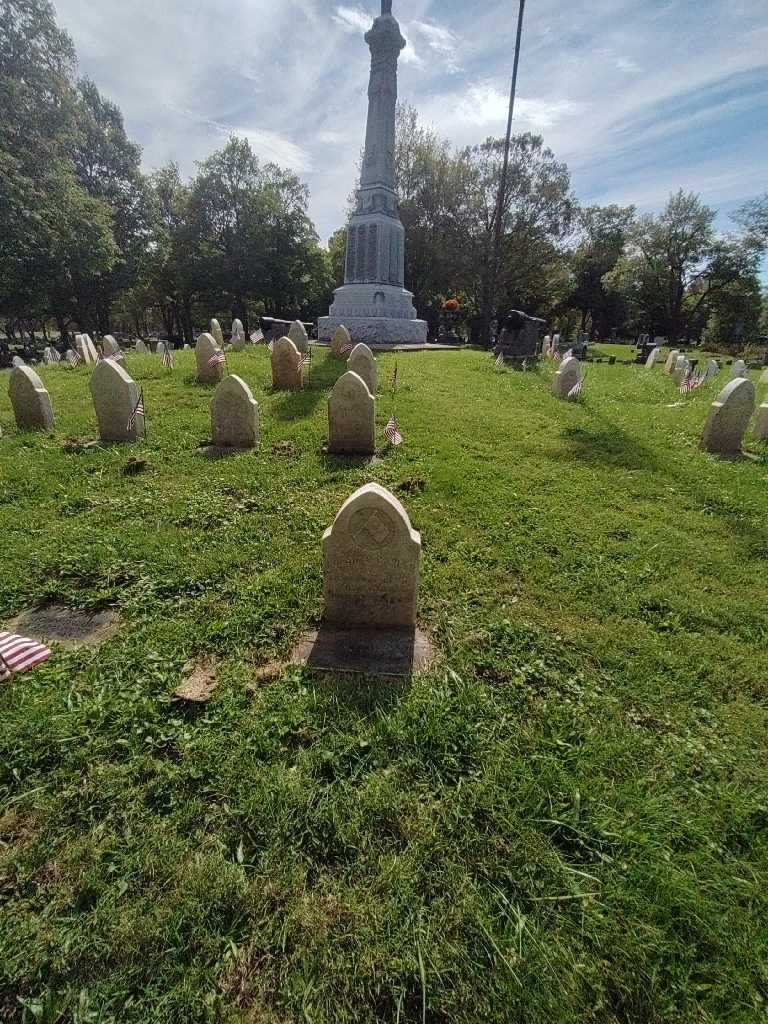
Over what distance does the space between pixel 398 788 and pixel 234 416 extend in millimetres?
5709

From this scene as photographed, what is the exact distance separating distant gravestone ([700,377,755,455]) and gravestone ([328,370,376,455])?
5461 mm

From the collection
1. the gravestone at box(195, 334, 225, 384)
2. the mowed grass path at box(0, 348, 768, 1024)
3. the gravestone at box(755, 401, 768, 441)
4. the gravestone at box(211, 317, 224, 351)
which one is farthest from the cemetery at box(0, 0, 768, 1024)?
the gravestone at box(211, 317, 224, 351)

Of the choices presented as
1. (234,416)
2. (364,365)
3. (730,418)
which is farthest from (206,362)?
(730,418)

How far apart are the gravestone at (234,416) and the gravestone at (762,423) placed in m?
8.56

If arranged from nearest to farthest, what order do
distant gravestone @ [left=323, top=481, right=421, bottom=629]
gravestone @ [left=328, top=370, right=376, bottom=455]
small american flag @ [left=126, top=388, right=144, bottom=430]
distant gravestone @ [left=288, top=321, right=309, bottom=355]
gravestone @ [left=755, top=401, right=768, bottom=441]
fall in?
distant gravestone @ [left=323, top=481, right=421, bottom=629]
gravestone @ [left=328, top=370, right=376, bottom=455]
small american flag @ [left=126, top=388, right=144, bottom=430]
gravestone @ [left=755, top=401, right=768, bottom=441]
distant gravestone @ [left=288, top=321, right=309, bottom=355]

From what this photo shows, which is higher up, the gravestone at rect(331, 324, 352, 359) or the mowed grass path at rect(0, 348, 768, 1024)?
the gravestone at rect(331, 324, 352, 359)

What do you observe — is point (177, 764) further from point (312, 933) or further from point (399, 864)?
point (399, 864)

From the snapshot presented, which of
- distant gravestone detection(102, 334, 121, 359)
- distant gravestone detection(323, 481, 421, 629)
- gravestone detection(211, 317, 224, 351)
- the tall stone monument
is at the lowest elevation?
distant gravestone detection(323, 481, 421, 629)

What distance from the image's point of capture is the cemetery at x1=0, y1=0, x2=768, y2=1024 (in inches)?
65.4

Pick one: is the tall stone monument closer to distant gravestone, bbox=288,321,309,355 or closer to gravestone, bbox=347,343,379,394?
distant gravestone, bbox=288,321,309,355

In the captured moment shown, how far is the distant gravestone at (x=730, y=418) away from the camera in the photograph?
7.09 metres

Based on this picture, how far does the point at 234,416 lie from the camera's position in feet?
22.0

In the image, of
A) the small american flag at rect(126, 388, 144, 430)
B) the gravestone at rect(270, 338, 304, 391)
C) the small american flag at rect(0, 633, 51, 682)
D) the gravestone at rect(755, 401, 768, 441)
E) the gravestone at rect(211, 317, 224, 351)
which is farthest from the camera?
the gravestone at rect(211, 317, 224, 351)

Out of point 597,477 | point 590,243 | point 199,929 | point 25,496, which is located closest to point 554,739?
point 199,929
